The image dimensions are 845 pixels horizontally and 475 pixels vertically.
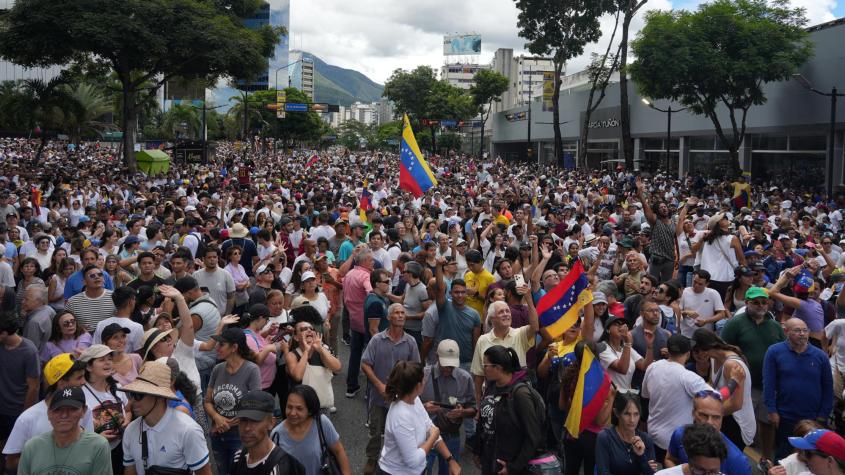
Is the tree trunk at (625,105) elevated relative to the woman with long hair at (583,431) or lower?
elevated

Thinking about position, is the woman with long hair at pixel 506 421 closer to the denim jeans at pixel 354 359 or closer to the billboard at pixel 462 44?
the denim jeans at pixel 354 359

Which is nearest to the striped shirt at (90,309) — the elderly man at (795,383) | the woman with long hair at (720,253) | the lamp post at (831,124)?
the elderly man at (795,383)

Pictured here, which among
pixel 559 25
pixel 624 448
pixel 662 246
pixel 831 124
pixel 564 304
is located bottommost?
pixel 624 448

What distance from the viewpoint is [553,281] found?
7711mm

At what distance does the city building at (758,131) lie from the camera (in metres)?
25.4

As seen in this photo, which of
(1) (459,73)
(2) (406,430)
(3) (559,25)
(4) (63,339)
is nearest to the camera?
(2) (406,430)

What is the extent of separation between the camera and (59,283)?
7926 mm

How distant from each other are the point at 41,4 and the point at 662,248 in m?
27.4

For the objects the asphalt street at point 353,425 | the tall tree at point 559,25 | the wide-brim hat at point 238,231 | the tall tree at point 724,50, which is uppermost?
the tall tree at point 559,25

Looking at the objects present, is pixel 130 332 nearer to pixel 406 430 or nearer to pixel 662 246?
pixel 406 430

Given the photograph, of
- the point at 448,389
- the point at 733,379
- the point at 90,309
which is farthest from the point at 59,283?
the point at 733,379

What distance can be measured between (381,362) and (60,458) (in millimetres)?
2696

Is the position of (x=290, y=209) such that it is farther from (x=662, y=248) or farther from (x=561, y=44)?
(x=561, y=44)

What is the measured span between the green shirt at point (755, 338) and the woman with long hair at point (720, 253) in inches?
127
